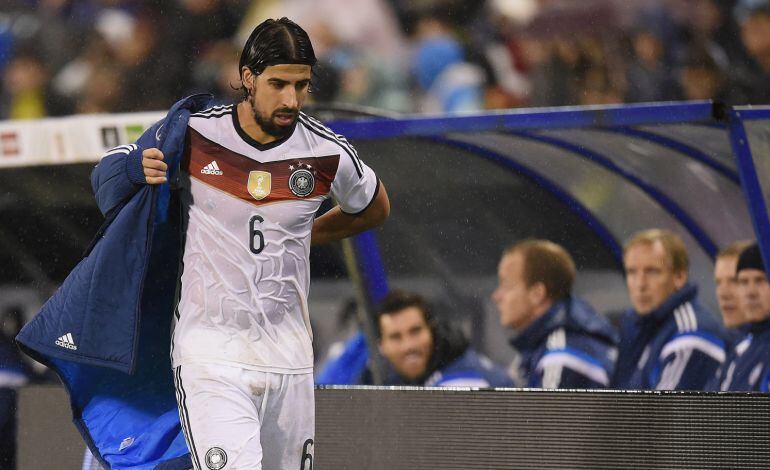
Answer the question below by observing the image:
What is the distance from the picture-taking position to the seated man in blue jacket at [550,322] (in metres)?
5.88

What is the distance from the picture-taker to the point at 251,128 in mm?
3678

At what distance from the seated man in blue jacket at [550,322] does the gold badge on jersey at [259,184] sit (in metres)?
2.56

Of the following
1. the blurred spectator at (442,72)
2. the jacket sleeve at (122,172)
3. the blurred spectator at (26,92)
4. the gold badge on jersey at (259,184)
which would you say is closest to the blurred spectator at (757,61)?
the blurred spectator at (442,72)

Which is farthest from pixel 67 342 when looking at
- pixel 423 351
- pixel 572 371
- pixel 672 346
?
pixel 672 346

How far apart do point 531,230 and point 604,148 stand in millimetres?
560

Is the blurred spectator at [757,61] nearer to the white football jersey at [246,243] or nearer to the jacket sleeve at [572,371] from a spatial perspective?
the jacket sleeve at [572,371]

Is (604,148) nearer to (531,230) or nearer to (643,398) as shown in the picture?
(531,230)

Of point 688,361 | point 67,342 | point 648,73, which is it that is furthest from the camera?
point 648,73

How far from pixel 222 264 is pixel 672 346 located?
2.89 metres

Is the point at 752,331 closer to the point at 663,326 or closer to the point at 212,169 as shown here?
the point at 663,326

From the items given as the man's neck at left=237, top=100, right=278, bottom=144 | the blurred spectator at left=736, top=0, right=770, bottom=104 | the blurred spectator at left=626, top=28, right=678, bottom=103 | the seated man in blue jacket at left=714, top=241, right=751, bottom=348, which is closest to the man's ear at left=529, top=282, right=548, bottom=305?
the seated man in blue jacket at left=714, top=241, right=751, bottom=348

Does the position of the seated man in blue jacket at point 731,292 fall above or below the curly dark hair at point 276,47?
below

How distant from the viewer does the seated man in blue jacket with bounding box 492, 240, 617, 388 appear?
231 inches

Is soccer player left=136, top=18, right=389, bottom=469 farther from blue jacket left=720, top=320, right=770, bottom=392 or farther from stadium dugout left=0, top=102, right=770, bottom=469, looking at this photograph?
blue jacket left=720, top=320, right=770, bottom=392
